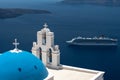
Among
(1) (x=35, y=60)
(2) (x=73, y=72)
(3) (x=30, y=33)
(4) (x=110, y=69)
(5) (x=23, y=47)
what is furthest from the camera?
(3) (x=30, y=33)

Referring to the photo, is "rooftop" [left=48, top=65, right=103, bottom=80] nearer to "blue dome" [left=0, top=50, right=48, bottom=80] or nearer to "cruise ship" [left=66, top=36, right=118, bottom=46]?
"blue dome" [left=0, top=50, right=48, bottom=80]

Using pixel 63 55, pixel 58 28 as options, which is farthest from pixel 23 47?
pixel 58 28

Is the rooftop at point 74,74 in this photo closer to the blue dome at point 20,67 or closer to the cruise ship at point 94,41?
the blue dome at point 20,67

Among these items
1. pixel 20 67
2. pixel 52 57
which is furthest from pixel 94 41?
pixel 20 67

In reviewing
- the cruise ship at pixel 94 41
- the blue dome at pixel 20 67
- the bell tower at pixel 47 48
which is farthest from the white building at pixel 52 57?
the cruise ship at pixel 94 41

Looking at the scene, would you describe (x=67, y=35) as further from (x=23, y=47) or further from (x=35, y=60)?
(x=35, y=60)

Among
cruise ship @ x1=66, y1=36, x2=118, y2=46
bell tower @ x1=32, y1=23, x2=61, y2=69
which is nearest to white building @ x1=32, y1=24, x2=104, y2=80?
bell tower @ x1=32, y1=23, x2=61, y2=69
